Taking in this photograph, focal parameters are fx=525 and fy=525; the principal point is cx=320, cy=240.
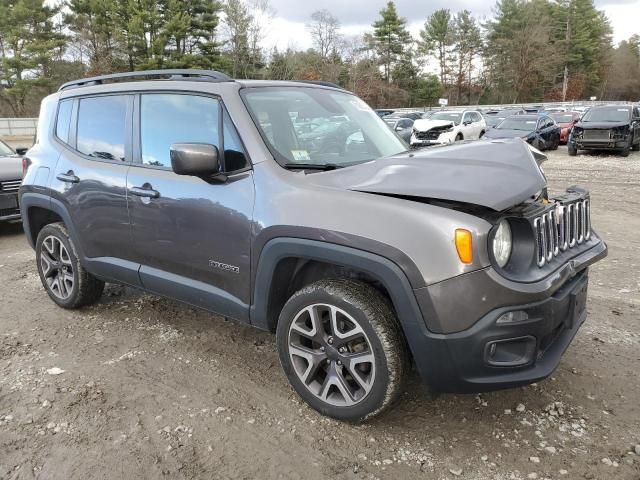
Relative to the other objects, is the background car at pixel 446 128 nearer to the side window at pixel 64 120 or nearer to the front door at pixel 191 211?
the side window at pixel 64 120

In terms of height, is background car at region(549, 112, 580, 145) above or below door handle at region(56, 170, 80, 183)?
below

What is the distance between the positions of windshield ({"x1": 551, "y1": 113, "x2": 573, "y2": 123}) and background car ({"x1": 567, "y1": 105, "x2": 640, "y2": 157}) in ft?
20.6

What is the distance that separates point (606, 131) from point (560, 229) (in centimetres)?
1678

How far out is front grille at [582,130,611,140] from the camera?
1716cm

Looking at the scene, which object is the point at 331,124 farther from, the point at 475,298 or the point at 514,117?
the point at 514,117

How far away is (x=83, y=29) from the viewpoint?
48.1m

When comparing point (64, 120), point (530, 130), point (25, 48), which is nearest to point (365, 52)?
point (25, 48)

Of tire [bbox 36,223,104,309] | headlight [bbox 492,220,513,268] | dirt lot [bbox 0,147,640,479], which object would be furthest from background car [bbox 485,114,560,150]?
headlight [bbox 492,220,513,268]

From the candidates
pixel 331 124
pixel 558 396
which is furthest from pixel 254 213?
pixel 558 396

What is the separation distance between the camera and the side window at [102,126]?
3836 mm

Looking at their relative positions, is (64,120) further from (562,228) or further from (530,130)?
(530,130)

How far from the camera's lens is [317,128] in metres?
3.46

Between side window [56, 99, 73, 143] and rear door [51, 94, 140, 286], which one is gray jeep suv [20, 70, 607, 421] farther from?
side window [56, 99, 73, 143]

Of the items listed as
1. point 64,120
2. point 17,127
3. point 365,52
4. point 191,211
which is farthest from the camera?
point 365,52
